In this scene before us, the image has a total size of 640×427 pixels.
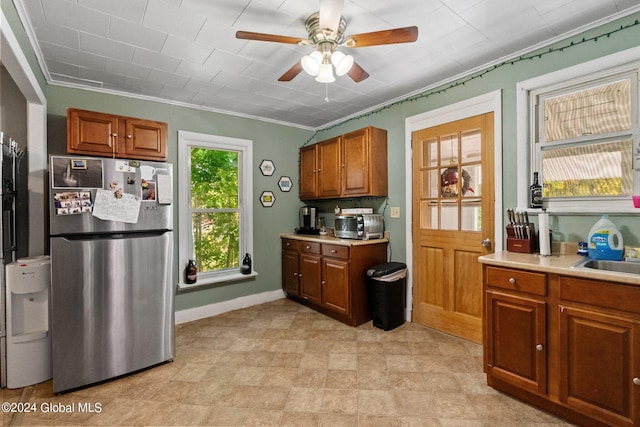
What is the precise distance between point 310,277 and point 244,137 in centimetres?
200

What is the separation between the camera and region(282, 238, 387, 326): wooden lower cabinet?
309 centimetres

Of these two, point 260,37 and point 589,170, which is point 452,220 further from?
point 260,37

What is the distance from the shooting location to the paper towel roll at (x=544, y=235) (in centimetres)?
207

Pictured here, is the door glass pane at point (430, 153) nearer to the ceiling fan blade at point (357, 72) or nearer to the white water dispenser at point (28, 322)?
the ceiling fan blade at point (357, 72)

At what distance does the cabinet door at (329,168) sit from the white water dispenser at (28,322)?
276 cm

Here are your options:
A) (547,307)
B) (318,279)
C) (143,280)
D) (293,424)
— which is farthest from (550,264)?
(143,280)

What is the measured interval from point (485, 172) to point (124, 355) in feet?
10.9

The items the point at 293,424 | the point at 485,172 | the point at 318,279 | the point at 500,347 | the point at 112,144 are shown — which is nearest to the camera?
the point at 293,424

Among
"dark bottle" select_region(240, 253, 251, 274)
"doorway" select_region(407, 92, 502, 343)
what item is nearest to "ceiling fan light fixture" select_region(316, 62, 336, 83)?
"doorway" select_region(407, 92, 502, 343)

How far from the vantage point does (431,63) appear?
252 cm

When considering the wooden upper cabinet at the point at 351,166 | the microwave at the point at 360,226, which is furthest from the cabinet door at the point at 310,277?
the wooden upper cabinet at the point at 351,166

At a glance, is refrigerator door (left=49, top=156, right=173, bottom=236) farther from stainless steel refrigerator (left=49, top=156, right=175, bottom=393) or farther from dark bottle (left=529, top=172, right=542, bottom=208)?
dark bottle (left=529, top=172, right=542, bottom=208)

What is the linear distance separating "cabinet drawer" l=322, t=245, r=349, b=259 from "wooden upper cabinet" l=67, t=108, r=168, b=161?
74.0 inches

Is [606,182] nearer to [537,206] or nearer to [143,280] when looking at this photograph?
[537,206]
